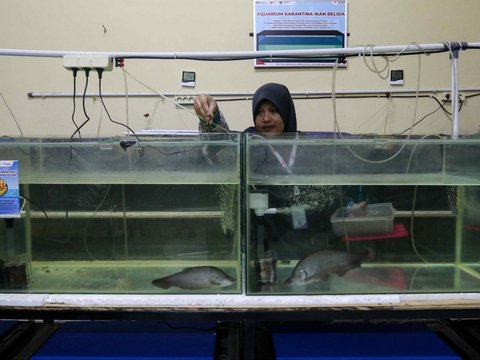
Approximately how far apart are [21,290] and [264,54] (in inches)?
42.2

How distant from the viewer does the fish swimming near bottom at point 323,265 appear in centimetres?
116

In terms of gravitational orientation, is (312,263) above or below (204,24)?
below

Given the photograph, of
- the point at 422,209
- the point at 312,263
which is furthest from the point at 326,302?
the point at 422,209

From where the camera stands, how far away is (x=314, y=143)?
116cm

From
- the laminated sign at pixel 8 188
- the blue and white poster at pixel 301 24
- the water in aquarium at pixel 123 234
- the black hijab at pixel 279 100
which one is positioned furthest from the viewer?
the blue and white poster at pixel 301 24

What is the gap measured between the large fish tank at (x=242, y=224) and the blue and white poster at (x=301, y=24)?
3.94 ft

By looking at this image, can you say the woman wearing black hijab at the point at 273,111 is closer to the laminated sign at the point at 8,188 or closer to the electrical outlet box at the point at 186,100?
the electrical outlet box at the point at 186,100

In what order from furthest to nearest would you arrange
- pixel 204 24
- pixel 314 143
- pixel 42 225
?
pixel 204 24 < pixel 42 225 < pixel 314 143

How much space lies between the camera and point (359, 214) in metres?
1.26

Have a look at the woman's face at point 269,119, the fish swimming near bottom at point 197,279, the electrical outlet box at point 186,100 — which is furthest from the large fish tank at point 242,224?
the electrical outlet box at point 186,100

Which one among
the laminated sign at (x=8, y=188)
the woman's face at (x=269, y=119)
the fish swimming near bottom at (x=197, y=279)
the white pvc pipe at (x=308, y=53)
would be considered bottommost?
the fish swimming near bottom at (x=197, y=279)

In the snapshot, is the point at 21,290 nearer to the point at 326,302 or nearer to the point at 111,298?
the point at 111,298

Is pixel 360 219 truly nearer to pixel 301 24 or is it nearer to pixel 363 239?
pixel 363 239

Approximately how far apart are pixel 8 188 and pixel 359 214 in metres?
1.13
